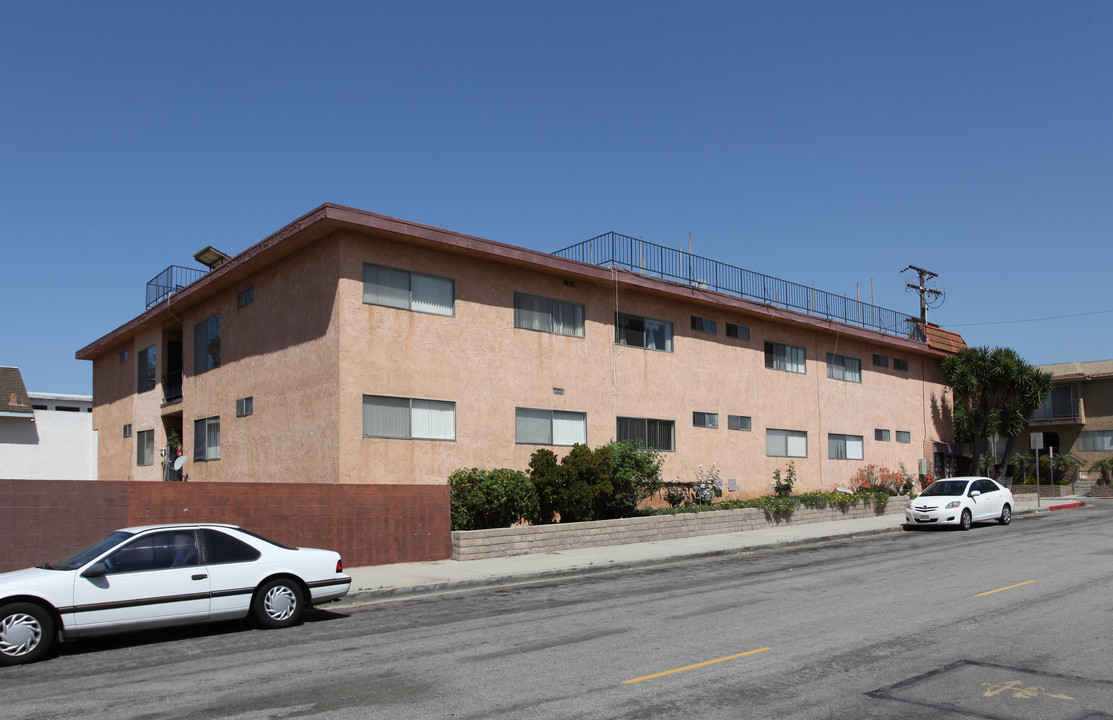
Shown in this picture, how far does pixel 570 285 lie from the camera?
23781 millimetres

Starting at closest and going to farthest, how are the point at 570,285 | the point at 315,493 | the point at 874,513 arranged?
the point at 315,493
the point at 570,285
the point at 874,513

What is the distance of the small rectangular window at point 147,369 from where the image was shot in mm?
29297

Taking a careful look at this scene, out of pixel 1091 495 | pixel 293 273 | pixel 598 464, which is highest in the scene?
pixel 293 273

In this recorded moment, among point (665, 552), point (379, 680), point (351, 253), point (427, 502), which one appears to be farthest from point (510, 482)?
point (379, 680)

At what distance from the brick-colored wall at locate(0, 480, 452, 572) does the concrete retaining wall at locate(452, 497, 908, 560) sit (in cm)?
69

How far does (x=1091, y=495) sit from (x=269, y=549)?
48022mm

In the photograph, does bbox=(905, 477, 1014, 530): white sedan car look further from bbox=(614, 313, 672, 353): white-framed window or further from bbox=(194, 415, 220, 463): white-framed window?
bbox=(194, 415, 220, 463): white-framed window

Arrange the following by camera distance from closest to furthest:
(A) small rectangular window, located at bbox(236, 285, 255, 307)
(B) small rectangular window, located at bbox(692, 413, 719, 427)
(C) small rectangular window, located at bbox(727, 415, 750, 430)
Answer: (A) small rectangular window, located at bbox(236, 285, 255, 307) < (B) small rectangular window, located at bbox(692, 413, 719, 427) < (C) small rectangular window, located at bbox(727, 415, 750, 430)

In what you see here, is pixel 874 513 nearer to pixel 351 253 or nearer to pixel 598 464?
pixel 598 464

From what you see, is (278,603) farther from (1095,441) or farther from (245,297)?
(1095,441)

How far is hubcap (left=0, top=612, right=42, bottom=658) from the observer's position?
30.7 ft

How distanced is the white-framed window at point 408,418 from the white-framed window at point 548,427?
2.05 meters

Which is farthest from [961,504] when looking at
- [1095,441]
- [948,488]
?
[1095,441]

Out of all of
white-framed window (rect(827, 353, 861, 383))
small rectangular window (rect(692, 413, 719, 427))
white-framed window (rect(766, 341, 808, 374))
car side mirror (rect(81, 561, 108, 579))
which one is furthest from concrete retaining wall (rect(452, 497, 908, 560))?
car side mirror (rect(81, 561, 108, 579))
